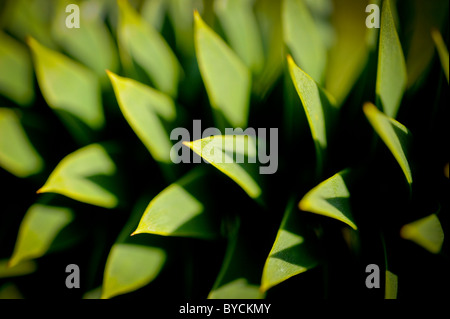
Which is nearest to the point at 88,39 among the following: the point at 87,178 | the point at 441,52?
the point at 87,178

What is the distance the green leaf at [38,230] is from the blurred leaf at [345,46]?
0.39 metres

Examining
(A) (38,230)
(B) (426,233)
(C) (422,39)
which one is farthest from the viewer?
(C) (422,39)

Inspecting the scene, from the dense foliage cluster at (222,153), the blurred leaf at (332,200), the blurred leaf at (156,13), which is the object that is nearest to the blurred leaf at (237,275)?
the dense foliage cluster at (222,153)

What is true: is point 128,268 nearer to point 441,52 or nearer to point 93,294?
point 93,294

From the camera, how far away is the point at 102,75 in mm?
472

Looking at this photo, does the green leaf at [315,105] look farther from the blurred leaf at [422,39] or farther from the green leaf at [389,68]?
the blurred leaf at [422,39]

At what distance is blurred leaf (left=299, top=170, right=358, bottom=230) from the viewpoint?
29cm

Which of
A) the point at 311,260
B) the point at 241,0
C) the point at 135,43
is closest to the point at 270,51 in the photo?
the point at 241,0

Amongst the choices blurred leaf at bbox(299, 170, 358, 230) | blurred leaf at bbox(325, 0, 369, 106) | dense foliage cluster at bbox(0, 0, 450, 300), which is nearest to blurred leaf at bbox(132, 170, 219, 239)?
dense foliage cluster at bbox(0, 0, 450, 300)

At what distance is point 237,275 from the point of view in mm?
369

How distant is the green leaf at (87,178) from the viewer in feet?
1.18

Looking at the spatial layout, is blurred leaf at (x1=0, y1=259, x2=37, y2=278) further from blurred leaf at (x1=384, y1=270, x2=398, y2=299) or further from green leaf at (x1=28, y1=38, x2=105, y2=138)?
blurred leaf at (x1=384, y1=270, x2=398, y2=299)

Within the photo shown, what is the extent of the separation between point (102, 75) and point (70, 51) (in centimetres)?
5

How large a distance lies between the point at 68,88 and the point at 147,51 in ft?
0.35
